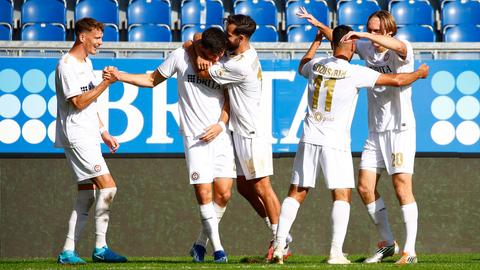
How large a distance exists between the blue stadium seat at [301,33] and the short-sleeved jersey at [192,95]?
5.76 meters

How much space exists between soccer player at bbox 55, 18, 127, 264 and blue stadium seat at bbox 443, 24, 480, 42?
6.93 m

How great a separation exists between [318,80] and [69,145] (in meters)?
2.20

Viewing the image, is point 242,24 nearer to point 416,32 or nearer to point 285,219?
point 285,219

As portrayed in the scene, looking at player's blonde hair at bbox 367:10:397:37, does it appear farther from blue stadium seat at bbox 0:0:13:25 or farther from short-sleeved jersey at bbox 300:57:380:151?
blue stadium seat at bbox 0:0:13:25

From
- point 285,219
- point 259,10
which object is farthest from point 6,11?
point 285,219

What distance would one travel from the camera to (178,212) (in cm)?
1177

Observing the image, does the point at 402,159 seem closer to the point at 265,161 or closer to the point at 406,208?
the point at 406,208

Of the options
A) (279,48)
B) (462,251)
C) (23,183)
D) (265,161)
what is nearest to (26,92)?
(23,183)

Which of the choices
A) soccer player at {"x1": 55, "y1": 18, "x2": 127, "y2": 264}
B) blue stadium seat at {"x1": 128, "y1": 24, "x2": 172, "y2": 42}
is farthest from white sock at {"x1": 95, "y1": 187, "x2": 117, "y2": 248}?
blue stadium seat at {"x1": 128, "y1": 24, "x2": 172, "y2": 42}

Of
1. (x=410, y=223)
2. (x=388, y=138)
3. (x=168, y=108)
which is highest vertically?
(x=168, y=108)

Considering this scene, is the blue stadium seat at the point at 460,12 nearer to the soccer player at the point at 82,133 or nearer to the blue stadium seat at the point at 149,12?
the blue stadium seat at the point at 149,12

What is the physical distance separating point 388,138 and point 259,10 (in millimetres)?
6216

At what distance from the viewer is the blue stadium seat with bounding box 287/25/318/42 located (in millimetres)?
14438

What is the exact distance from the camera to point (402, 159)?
884 centimetres
